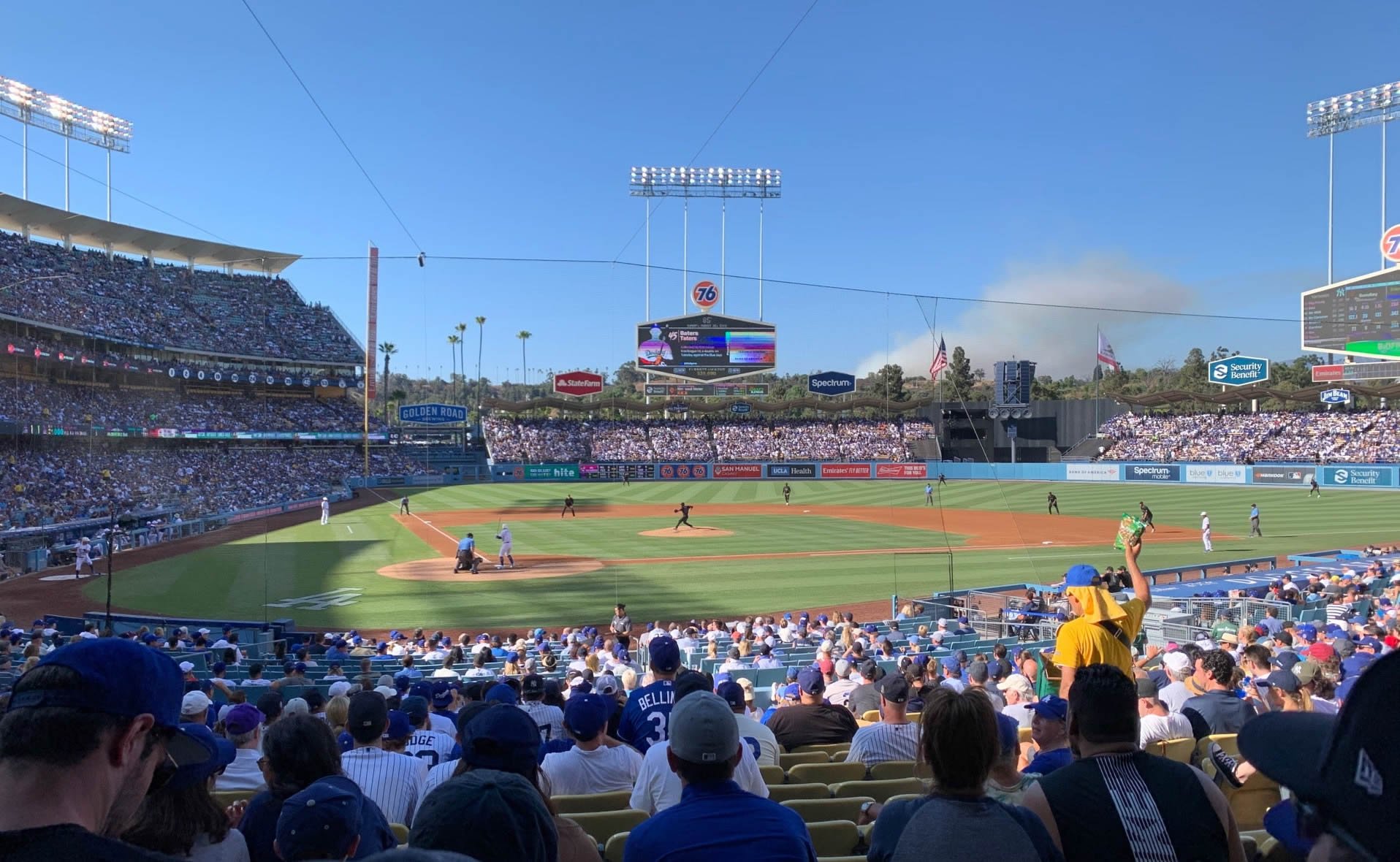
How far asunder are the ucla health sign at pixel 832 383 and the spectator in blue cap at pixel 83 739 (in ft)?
270

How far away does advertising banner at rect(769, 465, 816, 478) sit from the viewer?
7450 cm

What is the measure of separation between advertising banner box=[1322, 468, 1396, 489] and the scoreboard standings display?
8328 millimetres

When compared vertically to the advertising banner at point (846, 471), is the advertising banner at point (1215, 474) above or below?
above

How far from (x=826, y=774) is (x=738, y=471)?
68.8 meters

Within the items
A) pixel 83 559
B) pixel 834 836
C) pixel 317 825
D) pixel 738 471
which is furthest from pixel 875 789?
pixel 738 471

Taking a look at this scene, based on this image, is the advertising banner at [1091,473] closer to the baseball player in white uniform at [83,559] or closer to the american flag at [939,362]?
the american flag at [939,362]

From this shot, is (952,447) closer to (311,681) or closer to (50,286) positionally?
(50,286)

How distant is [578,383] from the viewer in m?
79.6

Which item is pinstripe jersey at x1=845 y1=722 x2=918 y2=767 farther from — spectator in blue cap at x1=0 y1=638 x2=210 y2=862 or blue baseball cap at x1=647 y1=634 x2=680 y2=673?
spectator in blue cap at x1=0 y1=638 x2=210 y2=862

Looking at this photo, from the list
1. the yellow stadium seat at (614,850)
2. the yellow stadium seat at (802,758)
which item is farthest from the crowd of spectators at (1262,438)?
the yellow stadium seat at (614,850)

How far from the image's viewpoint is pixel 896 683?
20.7 feet

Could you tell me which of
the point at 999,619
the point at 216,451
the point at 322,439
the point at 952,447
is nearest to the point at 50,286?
the point at 216,451

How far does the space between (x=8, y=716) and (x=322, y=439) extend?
68.7 metres

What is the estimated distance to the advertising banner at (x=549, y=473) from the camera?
234 ft
